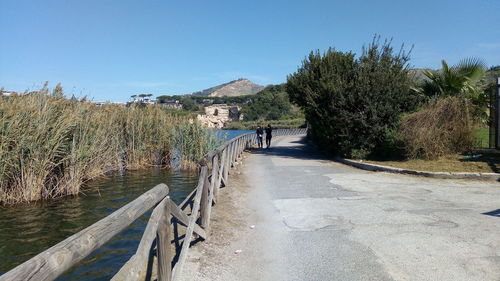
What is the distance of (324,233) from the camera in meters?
6.15

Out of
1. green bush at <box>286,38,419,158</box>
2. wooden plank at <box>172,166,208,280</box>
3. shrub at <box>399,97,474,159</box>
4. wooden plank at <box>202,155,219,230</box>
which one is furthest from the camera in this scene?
green bush at <box>286,38,419,158</box>

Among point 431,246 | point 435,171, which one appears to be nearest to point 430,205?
point 431,246

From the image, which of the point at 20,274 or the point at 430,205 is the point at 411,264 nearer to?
the point at 430,205

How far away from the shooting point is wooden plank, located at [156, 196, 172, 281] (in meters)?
3.37

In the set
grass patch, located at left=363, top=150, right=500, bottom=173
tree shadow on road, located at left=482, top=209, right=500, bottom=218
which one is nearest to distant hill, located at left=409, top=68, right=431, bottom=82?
grass patch, located at left=363, top=150, right=500, bottom=173

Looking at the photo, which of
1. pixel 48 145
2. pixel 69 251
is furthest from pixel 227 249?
pixel 48 145

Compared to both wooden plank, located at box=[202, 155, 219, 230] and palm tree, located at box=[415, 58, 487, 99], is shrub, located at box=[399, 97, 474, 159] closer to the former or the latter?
palm tree, located at box=[415, 58, 487, 99]

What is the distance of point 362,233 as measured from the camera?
6.08m

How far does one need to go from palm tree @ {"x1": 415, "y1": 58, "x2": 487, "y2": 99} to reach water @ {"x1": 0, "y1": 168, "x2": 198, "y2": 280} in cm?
1151

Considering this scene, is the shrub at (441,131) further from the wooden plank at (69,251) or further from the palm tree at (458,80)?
the wooden plank at (69,251)

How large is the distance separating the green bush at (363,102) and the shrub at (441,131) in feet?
5.51

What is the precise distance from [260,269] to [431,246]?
99.8 inches

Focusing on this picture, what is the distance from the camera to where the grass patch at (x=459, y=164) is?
1160 cm

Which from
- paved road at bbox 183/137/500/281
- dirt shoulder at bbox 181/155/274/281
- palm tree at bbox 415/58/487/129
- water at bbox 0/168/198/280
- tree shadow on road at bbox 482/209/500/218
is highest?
palm tree at bbox 415/58/487/129
